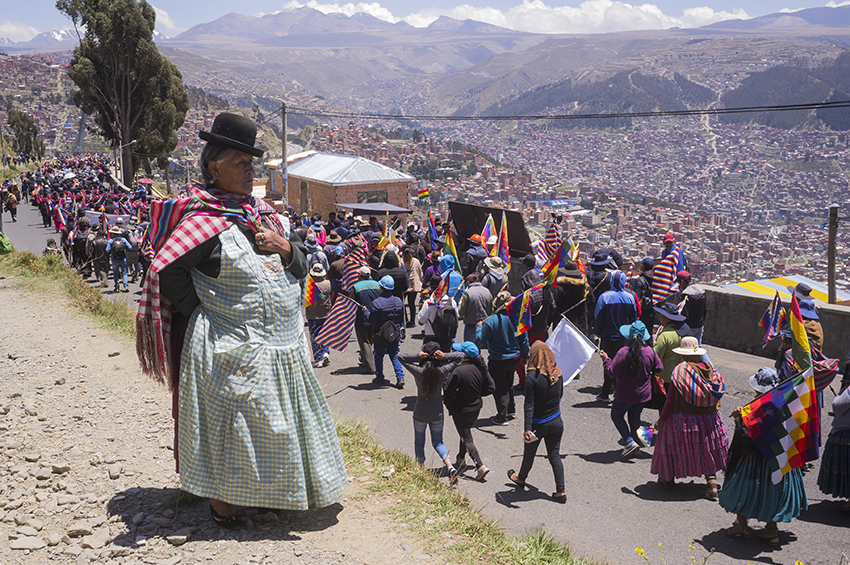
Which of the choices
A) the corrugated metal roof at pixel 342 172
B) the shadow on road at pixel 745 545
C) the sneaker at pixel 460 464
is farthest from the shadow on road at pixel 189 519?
the corrugated metal roof at pixel 342 172

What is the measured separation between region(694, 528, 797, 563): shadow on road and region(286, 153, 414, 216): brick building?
3181 centimetres

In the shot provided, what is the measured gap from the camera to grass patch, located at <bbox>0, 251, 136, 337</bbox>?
359 inches

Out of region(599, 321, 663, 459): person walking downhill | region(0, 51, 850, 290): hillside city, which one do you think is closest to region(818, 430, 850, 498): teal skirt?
region(599, 321, 663, 459): person walking downhill

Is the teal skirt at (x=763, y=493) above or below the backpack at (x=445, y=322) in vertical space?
below

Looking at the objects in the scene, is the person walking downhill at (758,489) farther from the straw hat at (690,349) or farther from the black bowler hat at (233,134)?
the black bowler hat at (233,134)

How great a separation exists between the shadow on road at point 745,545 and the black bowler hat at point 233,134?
4306 millimetres

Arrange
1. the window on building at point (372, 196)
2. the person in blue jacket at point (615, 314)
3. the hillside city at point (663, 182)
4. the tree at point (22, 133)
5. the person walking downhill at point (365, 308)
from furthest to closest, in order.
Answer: the tree at point (22, 133)
the hillside city at point (663, 182)
the window on building at point (372, 196)
the person walking downhill at point (365, 308)
the person in blue jacket at point (615, 314)

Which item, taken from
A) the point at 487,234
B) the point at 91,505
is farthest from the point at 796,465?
the point at 487,234

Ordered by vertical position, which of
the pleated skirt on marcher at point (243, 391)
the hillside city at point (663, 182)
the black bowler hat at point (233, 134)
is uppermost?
the black bowler hat at point (233, 134)

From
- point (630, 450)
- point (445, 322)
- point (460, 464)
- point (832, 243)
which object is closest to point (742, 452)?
point (630, 450)

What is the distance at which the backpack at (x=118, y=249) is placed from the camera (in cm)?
1495

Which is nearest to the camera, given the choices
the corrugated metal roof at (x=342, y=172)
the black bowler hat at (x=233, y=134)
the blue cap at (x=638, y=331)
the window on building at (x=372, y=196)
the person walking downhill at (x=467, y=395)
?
the black bowler hat at (x=233, y=134)

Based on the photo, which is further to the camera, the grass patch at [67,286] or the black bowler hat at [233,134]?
the grass patch at [67,286]

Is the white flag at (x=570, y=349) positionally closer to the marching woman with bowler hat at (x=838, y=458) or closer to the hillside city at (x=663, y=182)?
the marching woman with bowler hat at (x=838, y=458)
